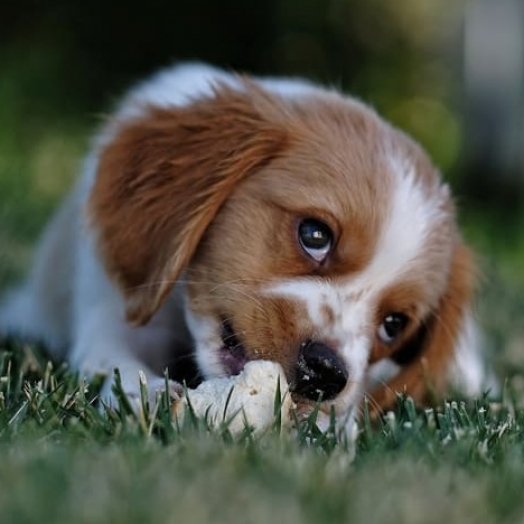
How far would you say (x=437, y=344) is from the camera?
483 centimetres

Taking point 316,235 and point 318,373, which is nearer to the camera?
point 318,373

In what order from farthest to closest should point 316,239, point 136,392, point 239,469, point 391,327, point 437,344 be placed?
1. point 437,344
2. point 391,327
3. point 316,239
4. point 136,392
5. point 239,469

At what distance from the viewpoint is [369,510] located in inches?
95.3

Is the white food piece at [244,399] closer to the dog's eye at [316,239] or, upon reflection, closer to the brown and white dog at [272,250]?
the brown and white dog at [272,250]

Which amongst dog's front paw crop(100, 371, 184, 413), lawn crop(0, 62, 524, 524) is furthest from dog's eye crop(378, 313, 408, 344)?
dog's front paw crop(100, 371, 184, 413)

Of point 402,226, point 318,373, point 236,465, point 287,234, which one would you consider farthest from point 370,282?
point 236,465

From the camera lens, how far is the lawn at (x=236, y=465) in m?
2.37

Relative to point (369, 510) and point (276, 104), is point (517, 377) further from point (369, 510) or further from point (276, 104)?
point (369, 510)

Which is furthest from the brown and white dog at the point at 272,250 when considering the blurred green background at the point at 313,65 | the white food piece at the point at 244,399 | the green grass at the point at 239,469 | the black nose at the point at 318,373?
the blurred green background at the point at 313,65

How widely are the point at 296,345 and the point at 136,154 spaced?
3.87 ft

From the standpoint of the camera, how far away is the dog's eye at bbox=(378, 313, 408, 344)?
4359mm

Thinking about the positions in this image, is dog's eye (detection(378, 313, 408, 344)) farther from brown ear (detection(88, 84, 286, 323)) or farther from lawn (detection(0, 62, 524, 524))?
brown ear (detection(88, 84, 286, 323))

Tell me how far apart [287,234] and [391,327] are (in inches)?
22.7

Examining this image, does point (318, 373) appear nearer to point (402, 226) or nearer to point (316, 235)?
point (316, 235)
